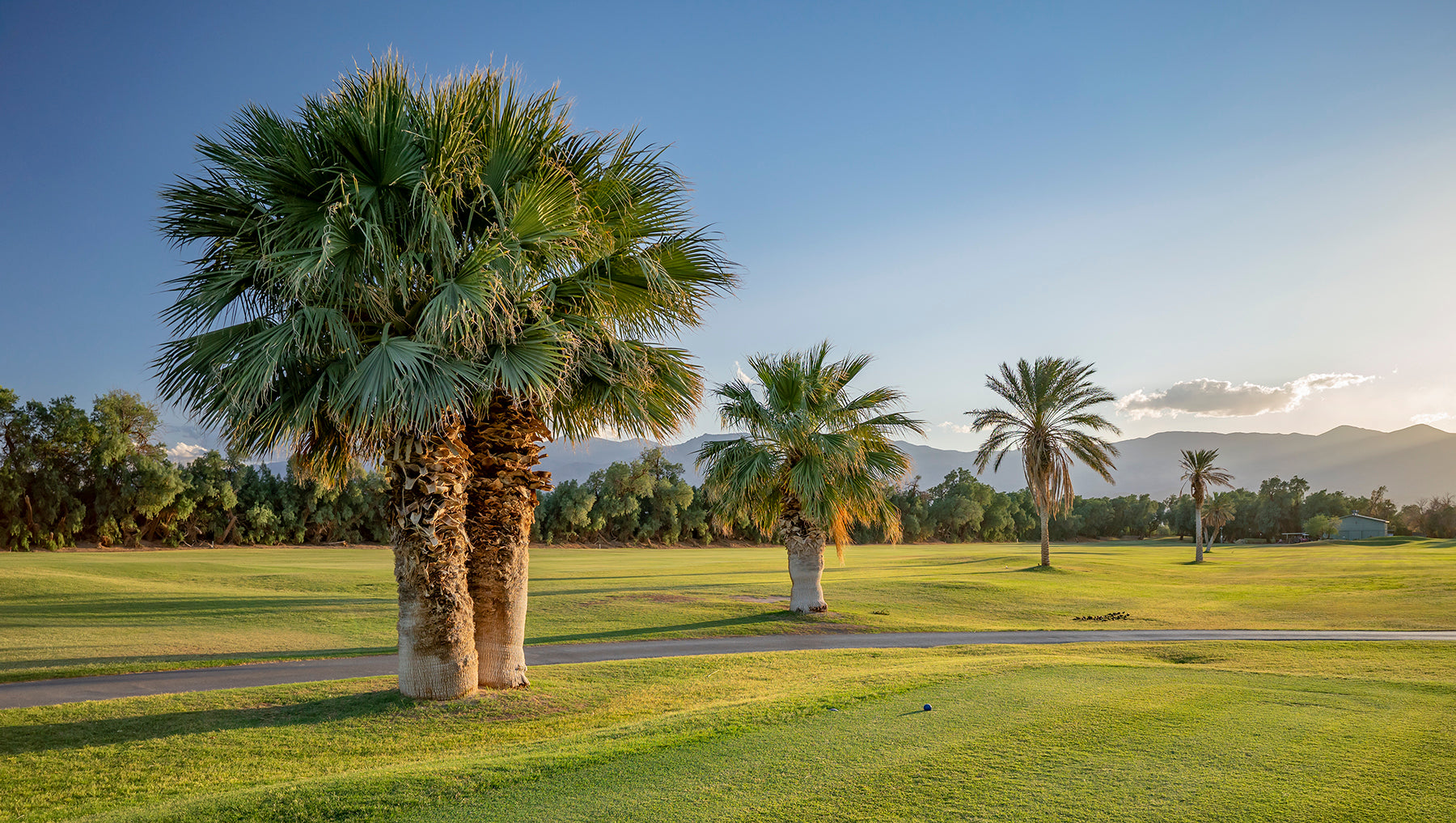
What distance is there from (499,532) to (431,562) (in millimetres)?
1281

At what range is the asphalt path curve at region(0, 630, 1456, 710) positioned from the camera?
12312 mm

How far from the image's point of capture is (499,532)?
11594 mm

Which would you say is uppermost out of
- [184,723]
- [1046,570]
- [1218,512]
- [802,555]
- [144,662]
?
[1218,512]

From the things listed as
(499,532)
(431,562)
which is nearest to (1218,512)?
(499,532)

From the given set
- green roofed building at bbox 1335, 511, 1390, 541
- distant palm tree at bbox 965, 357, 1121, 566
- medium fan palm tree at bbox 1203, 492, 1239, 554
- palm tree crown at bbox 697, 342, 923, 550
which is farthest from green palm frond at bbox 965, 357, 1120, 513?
green roofed building at bbox 1335, 511, 1390, 541

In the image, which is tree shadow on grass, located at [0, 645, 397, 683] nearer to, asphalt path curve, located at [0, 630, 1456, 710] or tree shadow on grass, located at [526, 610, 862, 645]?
asphalt path curve, located at [0, 630, 1456, 710]

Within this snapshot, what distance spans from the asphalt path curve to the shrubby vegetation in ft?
19.3

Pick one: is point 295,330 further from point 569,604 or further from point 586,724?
point 569,604

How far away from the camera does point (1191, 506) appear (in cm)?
8875

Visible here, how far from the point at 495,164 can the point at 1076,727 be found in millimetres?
9895

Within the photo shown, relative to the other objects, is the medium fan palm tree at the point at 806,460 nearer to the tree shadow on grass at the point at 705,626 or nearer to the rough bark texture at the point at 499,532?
the tree shadow on grass at the point at 705,626

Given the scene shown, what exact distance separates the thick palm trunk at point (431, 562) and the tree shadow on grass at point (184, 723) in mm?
564

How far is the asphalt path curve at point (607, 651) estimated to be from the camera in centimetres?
1231

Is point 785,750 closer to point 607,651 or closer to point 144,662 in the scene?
point 607,651
